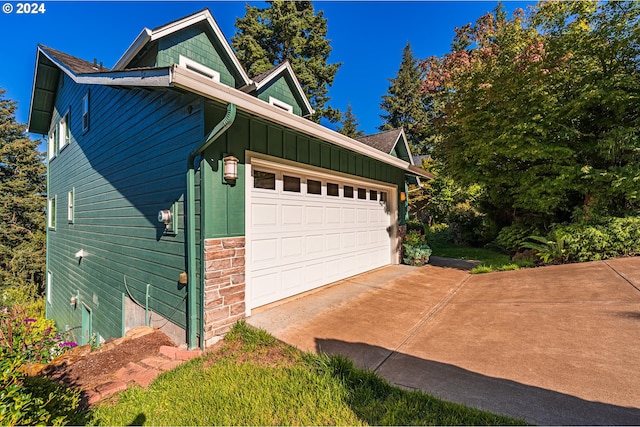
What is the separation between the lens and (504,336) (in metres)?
3.30

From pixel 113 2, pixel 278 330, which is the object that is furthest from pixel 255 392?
pixel 113 2

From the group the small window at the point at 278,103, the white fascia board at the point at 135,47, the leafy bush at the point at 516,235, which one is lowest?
the leafy bush at the point at 516,235

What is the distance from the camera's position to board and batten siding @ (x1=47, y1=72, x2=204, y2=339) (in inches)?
155

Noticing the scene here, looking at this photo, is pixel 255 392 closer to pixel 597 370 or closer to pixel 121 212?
pixel 597 370

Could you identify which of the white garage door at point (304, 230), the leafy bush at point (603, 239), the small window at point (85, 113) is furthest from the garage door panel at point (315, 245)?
the small window at point (85, 113)

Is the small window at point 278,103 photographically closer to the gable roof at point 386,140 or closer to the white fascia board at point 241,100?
the gable roof at point 386,140

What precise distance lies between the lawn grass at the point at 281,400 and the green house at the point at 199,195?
35.3 inches

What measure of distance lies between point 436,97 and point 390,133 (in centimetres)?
187

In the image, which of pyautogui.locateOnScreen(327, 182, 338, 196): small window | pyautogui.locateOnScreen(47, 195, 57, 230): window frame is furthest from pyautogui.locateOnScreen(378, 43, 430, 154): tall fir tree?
pyautogui.locateOnScreen(47, 195, 57, 230): window frame

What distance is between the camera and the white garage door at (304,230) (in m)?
4.32

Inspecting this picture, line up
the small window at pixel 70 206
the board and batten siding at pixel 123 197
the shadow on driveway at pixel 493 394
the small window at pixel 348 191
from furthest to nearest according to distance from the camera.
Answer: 1. the small window at pixel 70 206
2. the small window at pixel 348 191
3. the board and batten siding at pixel 123 197
4. the shadow on driveway at pixel 493 394

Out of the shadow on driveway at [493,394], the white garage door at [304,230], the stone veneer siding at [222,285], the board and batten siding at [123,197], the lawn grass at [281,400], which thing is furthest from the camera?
the white garage door at [304,230]

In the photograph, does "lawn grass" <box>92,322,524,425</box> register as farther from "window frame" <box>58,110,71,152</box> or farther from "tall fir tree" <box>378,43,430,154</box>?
"tall fir tree" <box>378,43,430,154</box>

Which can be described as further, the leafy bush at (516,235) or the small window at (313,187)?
the leafy bush at (516,235)
